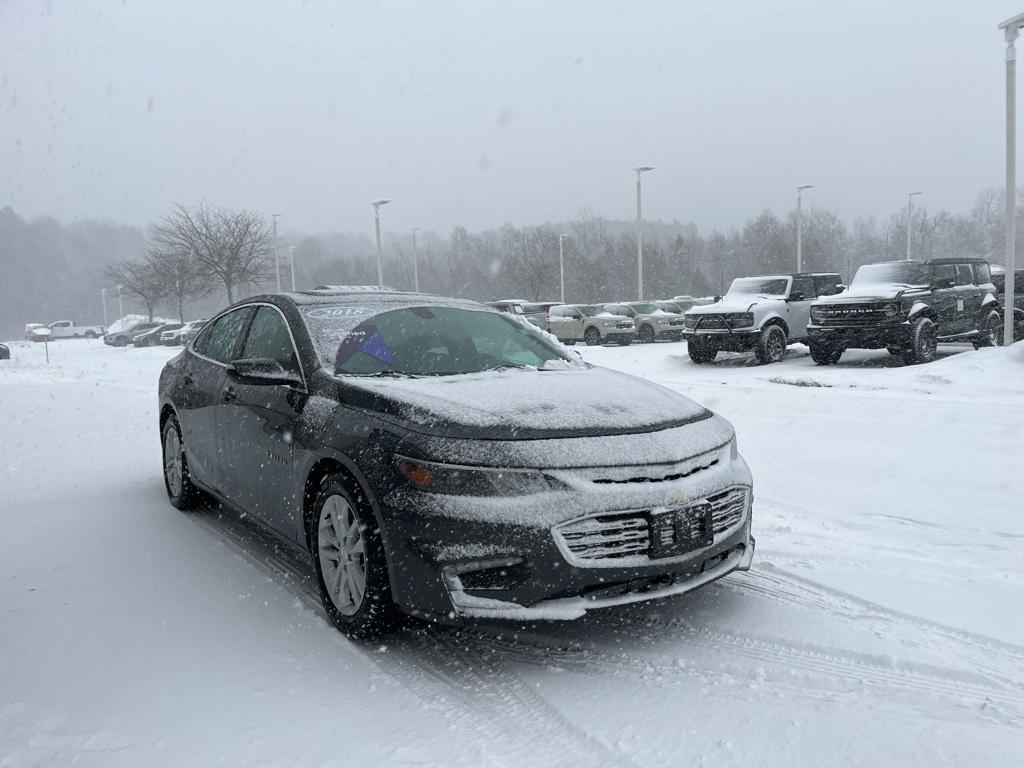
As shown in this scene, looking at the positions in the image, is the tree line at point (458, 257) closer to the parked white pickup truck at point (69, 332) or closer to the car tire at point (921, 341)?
the parked white pickup truck at point (69, 332)

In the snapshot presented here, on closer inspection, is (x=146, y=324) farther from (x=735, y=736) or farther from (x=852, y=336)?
(x=735, y=736)

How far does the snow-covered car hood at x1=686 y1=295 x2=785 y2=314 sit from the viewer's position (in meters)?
15.9

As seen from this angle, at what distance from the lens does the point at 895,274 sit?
15.1 metres

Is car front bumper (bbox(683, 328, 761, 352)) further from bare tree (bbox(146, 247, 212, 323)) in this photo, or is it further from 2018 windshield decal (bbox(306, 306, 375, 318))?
bare tree (bbox(146, 247, 212, 323))

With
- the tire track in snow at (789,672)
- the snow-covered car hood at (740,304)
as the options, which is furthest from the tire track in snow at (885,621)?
the snow-covered car hood at (740,304)

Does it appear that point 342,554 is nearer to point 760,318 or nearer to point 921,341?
point 921,341

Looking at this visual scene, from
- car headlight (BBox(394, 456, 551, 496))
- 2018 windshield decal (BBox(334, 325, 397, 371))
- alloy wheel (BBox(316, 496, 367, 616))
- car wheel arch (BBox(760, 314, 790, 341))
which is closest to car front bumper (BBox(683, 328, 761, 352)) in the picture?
car wheel arch (BBox(760, 314, 790, 341))

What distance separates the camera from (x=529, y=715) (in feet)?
9.12

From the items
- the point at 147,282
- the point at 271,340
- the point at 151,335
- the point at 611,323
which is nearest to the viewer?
the point at 271,340

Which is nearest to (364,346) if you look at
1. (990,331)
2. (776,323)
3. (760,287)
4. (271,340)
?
(271,340)

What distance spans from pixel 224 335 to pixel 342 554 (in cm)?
251

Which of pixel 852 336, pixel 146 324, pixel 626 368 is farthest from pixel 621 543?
pixel 146 324

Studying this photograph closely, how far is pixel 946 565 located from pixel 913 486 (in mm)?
1688

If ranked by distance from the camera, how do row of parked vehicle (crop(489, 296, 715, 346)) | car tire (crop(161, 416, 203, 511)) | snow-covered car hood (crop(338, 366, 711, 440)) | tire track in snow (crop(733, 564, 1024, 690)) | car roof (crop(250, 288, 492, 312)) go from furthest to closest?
row of parked vehicle (crop(489, 296, 715, 346)), car tire (crop(161, 416, 203, 511)), car roof (crop(250, 288, 492, 312)), snow-covered car hood (crop(338, 366, 711, 440)), tire track in snow (crop(733, 564, 1024, 690))
